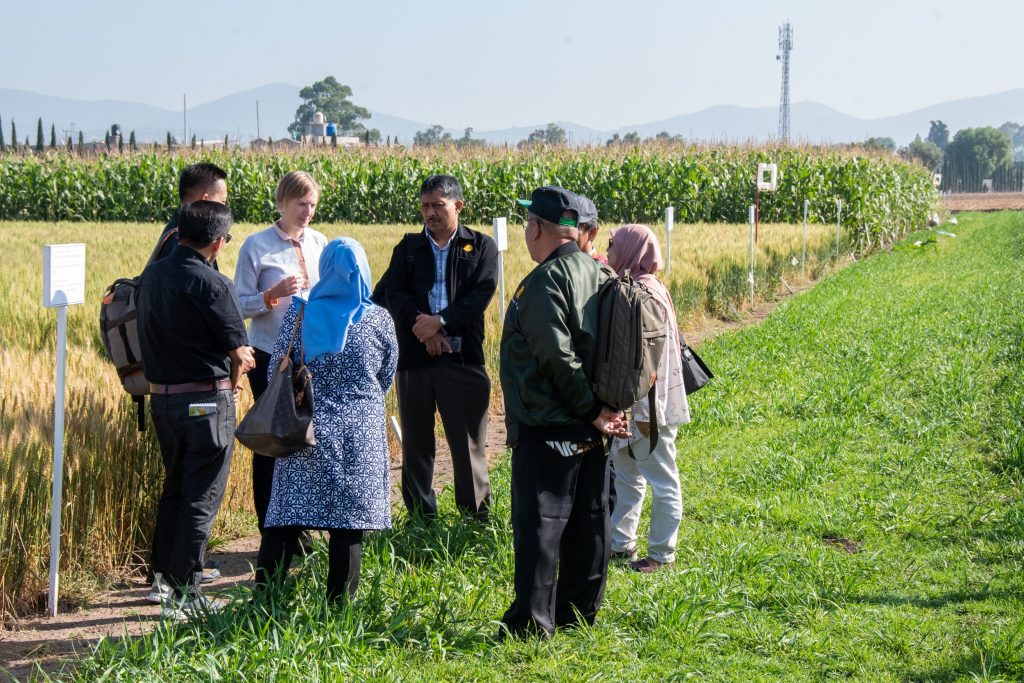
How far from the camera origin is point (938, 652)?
4.57 m

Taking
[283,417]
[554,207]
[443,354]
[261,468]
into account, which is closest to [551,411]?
[554,207]

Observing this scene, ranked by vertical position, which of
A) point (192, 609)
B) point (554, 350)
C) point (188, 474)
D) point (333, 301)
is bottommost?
point (192, 609)

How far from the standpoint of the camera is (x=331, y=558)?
456cm

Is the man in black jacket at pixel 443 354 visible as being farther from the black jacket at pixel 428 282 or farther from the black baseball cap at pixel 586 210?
the black baseball cap at pixel 586 210

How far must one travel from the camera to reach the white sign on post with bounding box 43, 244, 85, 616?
195 inches

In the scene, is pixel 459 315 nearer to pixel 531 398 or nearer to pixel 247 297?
pixel 247 297

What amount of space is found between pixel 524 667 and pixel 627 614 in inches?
28.9

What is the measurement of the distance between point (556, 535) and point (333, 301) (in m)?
1.35

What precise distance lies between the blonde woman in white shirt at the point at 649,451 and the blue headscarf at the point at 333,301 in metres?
1.51

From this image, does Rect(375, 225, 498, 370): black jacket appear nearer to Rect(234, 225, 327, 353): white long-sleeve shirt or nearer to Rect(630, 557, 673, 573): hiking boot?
Rect(234, 225, 327, 353): white long-sleeve shirt

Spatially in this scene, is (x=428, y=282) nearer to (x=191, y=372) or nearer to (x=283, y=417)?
(x=191, y=372)

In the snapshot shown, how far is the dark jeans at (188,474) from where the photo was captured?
491cm

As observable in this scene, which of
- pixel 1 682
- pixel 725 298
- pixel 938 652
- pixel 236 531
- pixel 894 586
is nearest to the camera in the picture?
pixel 1 682

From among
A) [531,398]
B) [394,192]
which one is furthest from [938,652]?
[394,192]
